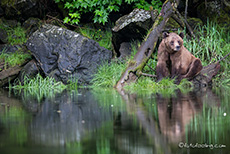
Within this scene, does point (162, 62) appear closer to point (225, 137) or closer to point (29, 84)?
point (29, 84)

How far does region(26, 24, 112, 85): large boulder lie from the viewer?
11.4m

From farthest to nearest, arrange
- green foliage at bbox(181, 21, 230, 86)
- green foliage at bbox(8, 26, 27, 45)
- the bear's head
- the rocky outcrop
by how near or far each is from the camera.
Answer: green foliage at bbox(8, 26, 27, 45)
the rocky outcrop
green foliage at bbox(181, 21, 230, 86)
the bear's head

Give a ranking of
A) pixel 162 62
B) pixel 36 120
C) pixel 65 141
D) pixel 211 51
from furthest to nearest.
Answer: pixel 211 51 → pixel 162 62 → pixel 36 120 → pixel 65 141

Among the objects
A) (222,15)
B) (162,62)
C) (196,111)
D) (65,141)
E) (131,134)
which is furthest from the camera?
(222,15)

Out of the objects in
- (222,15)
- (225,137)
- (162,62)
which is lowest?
(225,137)

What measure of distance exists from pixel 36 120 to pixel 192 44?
8.12 m

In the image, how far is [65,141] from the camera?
290 cm

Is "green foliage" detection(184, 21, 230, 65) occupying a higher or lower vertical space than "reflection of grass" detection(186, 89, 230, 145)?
higher

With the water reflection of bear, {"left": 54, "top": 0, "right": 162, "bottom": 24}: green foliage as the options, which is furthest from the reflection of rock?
{"left": 54, "top": 0, "right": 162, "bottom": 24}: green foliage

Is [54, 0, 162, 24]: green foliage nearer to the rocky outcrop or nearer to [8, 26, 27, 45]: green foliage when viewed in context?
the rocky outcrop

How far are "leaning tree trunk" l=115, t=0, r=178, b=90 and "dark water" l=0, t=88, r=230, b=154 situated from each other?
4.77 meters

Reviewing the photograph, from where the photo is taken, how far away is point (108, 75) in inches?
430

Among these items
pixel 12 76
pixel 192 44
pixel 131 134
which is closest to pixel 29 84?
pixel 12 76

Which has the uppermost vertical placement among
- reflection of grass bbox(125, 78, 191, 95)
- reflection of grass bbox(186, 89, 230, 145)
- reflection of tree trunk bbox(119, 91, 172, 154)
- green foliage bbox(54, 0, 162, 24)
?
green foliage bbox(54, 0, 162, 24)
